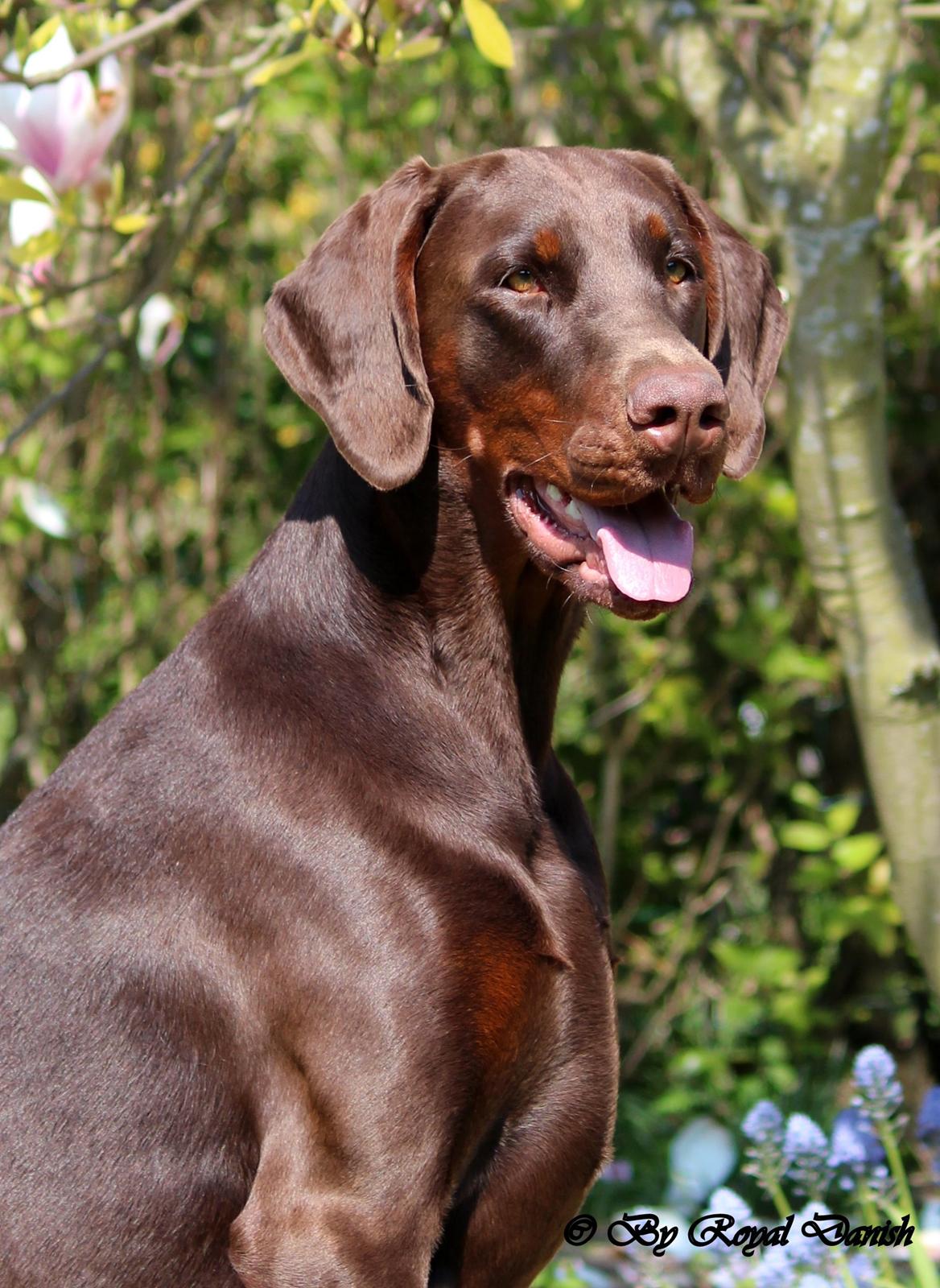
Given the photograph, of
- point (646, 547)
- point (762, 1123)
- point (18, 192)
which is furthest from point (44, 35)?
point (762, 1123)

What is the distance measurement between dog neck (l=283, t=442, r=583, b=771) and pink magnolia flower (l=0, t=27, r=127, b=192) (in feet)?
2.75

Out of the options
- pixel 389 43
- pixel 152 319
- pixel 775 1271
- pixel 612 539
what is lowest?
pixel 775 1271

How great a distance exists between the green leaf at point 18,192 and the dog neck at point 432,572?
2.62 ft

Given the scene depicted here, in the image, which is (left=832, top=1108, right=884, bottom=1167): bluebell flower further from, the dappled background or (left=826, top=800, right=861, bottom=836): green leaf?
(left=826, top=800, right=861, bottom=836): green leaf

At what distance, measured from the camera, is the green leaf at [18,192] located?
9.57 feet

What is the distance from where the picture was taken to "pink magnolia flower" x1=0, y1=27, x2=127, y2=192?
9.59 feet

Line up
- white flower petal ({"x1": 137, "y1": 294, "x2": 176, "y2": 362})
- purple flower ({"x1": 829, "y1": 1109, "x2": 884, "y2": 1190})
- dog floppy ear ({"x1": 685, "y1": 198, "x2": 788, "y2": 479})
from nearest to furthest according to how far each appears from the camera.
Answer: dog floppy ear ({"x1": 685, "y1": 198, "x2": 788, "y2": 479}) → purple flower ({"x1": 829, "y1": 1109, "x2": 884, "y2": 1190}) → white flower petal ({"x1": 137, "y1": 294, "x2": 176, "y2": 362})

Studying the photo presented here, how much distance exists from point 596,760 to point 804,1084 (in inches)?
45.7

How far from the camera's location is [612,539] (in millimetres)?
2465

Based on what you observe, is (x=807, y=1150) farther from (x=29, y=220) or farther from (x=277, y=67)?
(x=29, y=220)

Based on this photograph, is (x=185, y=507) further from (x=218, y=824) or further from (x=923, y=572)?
(x=218, y=824)

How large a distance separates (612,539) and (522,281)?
1.47 ft

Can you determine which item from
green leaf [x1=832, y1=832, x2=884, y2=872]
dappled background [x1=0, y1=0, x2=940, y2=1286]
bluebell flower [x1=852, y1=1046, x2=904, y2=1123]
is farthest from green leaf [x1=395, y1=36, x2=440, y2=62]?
green leaf [x1=832, y1=832, x2=884, y2=872]

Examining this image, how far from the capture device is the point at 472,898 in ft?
7.70
